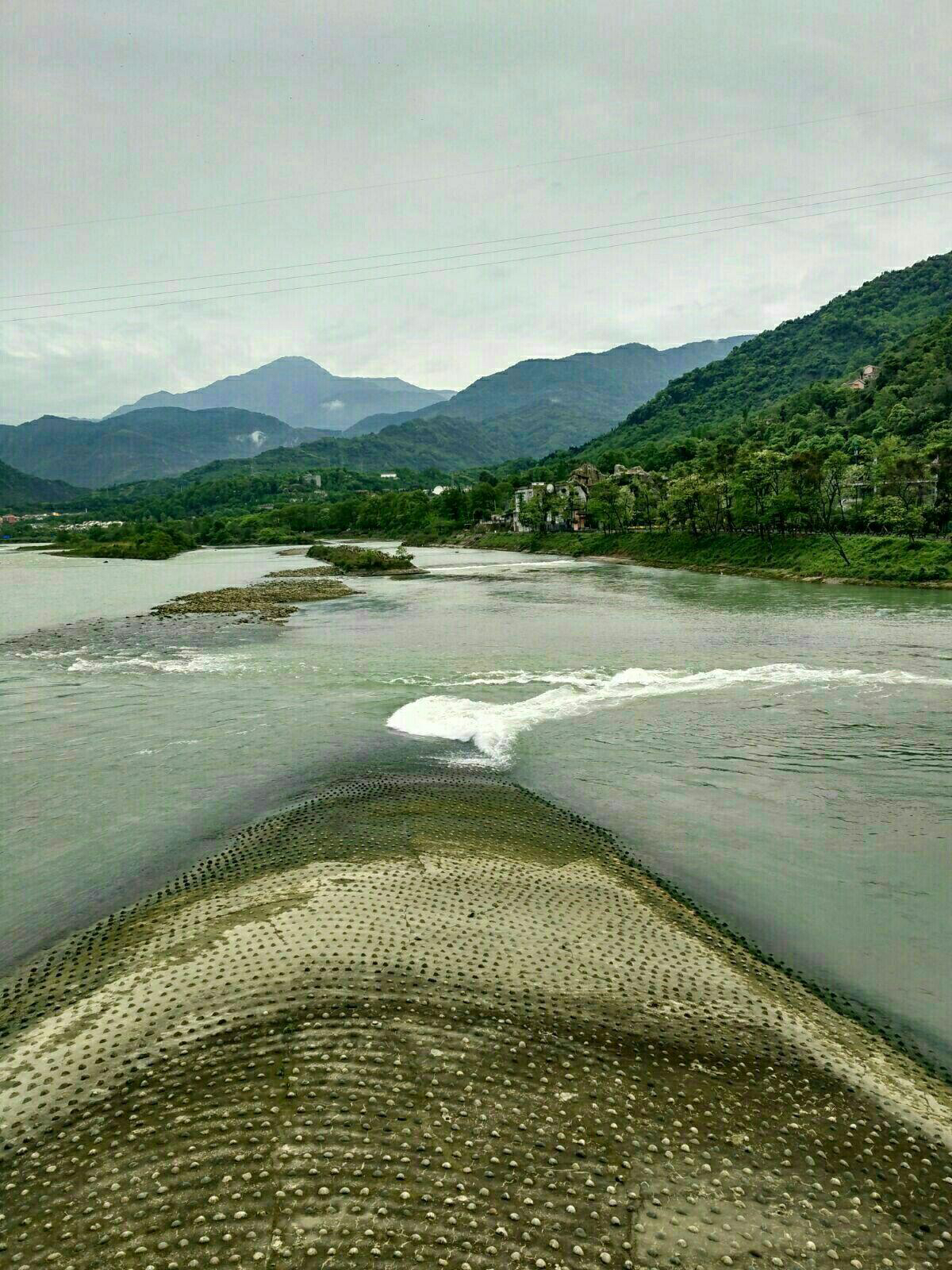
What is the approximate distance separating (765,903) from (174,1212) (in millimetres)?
7695

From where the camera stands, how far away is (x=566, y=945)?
26.2 feet

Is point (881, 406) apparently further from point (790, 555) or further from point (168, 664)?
point (168, 664)

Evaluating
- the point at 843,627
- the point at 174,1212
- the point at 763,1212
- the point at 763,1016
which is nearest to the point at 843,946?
the point at 763,1016

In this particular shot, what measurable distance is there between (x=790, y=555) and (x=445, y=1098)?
2048 inches

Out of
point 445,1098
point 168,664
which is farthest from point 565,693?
point 445,1098

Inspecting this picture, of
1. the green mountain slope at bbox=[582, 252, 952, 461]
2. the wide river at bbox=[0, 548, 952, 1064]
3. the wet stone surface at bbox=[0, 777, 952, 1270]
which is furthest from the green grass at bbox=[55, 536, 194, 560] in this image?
the wet stone surface at bbox=[0, 777, 952, 1270]

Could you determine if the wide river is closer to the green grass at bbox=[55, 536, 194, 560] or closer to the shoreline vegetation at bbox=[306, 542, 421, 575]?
the shoreline vegetation at bbox=[306, 542, 421, 575]

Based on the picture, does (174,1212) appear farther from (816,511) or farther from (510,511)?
(510,511)

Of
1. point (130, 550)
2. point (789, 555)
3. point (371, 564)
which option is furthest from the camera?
point (130, 550)

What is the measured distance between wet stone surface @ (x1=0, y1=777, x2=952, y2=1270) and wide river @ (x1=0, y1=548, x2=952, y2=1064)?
5.13 feet

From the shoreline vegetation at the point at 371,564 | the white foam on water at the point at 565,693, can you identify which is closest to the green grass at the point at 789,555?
the shoreline vegetation at the point at 371,564

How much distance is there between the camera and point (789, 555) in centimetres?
5166

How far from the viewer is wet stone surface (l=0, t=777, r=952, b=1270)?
4727 mm

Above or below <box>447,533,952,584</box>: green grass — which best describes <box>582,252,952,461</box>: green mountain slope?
above
